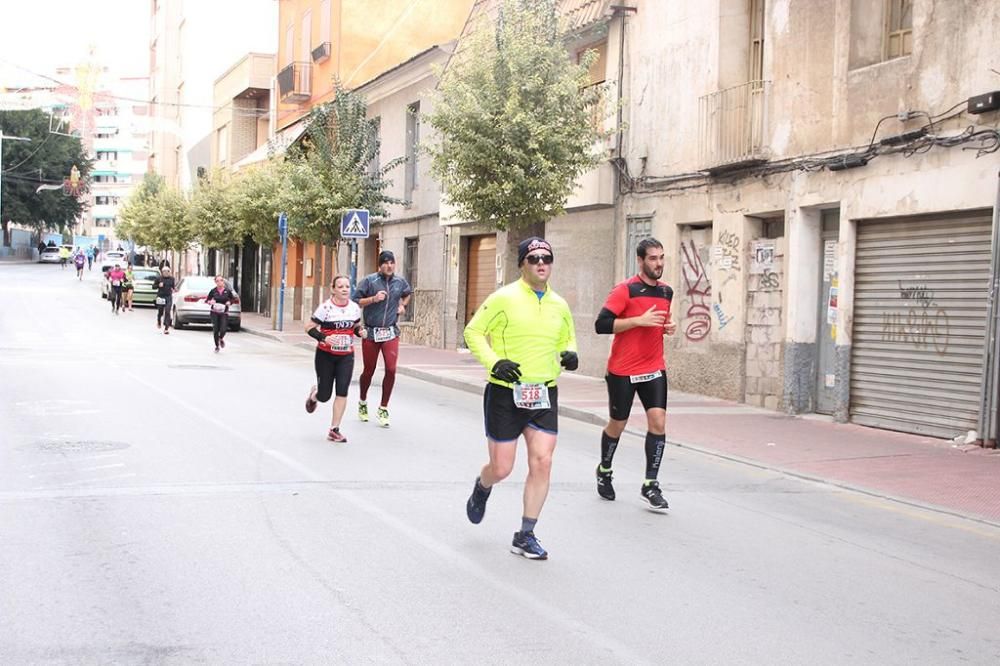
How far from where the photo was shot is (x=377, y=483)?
8.47m

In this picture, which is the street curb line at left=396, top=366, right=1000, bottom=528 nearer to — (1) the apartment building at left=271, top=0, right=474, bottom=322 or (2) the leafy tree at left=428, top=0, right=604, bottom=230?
(2) the leafy tree at left=428, top=0, right=604, bottom=230

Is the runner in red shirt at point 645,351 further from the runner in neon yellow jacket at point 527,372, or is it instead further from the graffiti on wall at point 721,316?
the graffiti on wall at point 721,316

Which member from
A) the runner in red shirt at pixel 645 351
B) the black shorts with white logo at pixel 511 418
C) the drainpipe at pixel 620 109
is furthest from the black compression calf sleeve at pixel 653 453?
the drainpipe at pixel 620 109

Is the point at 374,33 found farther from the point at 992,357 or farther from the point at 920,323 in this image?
the point at 992,357

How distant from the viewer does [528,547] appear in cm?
631

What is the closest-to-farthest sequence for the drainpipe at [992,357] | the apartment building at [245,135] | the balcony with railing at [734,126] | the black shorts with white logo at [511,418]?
the black shorts with white logo at [511,418] → the drainpipe at [992,357] → the balcony with railing at [734,126] → the apartment building at [245,135]

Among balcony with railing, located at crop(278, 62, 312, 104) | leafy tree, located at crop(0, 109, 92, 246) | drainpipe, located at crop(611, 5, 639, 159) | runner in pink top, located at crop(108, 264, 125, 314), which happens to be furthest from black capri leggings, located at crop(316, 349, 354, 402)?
leafy tree, located at crop(0, 109, 92, 246)

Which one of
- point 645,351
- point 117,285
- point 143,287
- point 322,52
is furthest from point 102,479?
point 143,287

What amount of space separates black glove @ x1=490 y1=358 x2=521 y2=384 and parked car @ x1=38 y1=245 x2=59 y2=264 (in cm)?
9548

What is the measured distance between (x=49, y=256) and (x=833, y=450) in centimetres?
9278

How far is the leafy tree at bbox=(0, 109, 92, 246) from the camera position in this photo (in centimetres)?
8119

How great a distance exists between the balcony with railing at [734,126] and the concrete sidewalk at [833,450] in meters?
3.44

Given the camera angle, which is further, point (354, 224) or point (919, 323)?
point (354, 224)

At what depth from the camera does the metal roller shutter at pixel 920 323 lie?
1233cm
